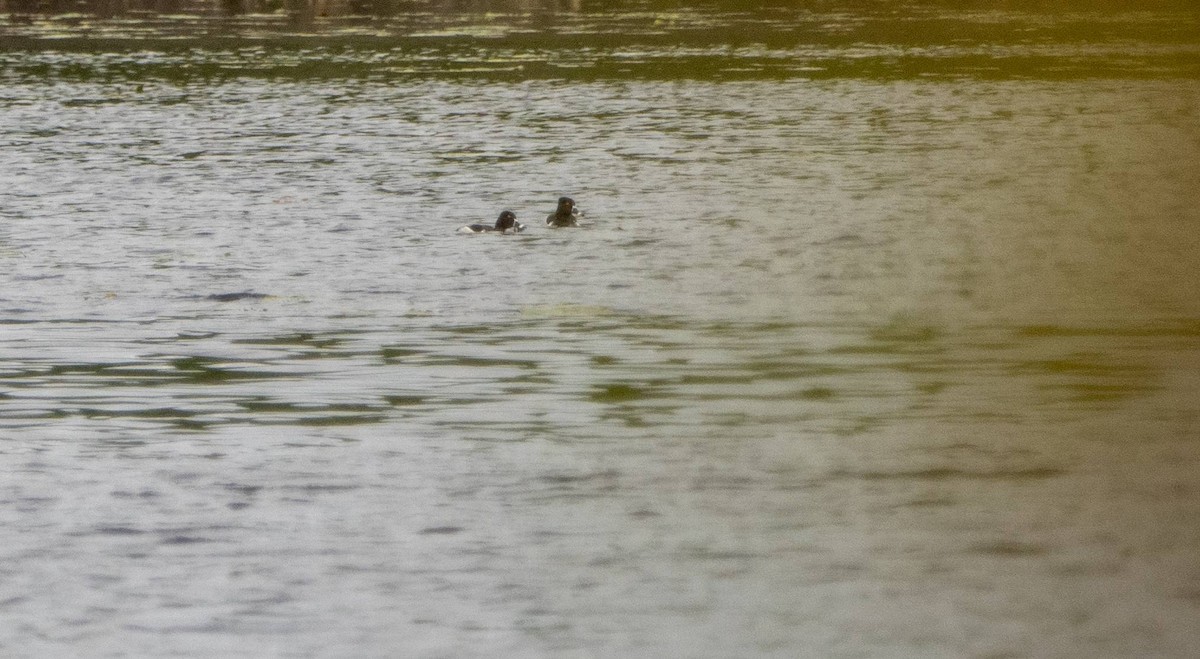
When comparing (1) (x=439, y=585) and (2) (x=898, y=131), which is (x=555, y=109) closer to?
(2) (x=898, y=131)

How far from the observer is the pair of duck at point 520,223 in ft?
66.6

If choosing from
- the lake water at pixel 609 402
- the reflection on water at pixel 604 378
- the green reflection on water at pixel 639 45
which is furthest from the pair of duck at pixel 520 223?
the green reflection on water at pixel 639 45

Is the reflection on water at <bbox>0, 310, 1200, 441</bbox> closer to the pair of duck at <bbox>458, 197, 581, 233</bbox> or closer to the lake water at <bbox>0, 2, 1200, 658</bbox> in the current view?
the lake water at <bbox>0, 2, 1200, 658</bbox>

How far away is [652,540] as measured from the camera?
30.1 feet

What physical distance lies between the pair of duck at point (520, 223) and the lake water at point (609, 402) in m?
0.20

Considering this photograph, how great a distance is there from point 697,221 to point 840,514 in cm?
1136

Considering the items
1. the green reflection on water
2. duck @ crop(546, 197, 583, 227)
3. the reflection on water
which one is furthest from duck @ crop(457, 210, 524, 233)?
the green reflection on water

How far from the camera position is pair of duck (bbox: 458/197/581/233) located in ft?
66.6

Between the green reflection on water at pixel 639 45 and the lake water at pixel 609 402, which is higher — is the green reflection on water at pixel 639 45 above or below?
below

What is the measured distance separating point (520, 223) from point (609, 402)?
9.32 m

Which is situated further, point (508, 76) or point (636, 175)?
point (508, 76)

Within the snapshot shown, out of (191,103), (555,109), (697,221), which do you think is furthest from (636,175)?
(191,103)

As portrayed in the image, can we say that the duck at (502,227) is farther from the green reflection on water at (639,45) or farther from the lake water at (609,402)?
the green reflection on water at (639,45)

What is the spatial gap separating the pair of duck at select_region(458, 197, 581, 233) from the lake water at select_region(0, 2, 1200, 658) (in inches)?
8.1
